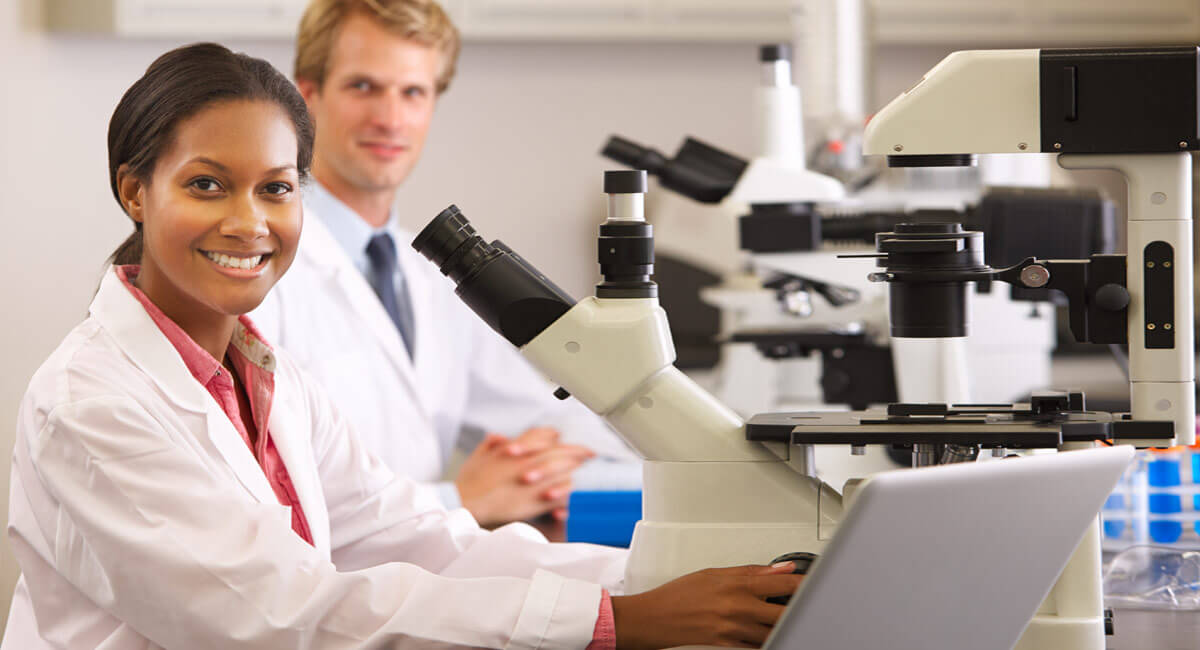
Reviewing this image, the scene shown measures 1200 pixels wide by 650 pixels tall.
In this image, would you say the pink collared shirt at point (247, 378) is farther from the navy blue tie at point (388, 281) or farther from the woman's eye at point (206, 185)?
the navy blue tie at point (388, 281)

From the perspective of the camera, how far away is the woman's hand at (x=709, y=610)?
0.94 meters

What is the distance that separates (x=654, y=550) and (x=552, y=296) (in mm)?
223

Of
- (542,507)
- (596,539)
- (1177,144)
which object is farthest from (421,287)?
(1177,144)

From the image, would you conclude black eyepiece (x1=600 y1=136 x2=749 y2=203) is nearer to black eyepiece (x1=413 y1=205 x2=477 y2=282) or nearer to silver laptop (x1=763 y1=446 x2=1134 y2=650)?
black eyepiece (x1=413 y1=205 x2=477 y2=282)

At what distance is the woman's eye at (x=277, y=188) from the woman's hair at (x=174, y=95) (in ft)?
0.22

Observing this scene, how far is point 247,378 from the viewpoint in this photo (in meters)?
1.29

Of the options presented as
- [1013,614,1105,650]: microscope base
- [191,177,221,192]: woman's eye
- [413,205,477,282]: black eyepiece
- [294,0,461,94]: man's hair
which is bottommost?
[1013,614,1105,650]: microscope base

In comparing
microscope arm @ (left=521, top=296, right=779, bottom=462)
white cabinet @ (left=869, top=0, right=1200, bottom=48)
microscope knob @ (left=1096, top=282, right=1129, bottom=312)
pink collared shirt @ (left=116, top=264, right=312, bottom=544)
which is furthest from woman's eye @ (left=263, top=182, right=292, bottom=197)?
white cabinet @ (left=869, top=0, right=1200, bottom=48)

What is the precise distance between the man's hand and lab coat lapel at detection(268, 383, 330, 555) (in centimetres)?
60

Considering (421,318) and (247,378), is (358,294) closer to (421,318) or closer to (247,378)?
(421,318)

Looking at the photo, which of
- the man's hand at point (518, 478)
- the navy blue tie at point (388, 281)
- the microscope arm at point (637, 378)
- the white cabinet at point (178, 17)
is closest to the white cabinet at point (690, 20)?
the white cabinet at point (178, 17)

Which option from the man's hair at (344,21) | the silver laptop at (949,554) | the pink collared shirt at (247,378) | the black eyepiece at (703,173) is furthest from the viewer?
the man's hair at (344,21)

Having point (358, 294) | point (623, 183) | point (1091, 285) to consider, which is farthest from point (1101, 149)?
point (358, 294)

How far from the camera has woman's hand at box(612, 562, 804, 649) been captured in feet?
3.08
